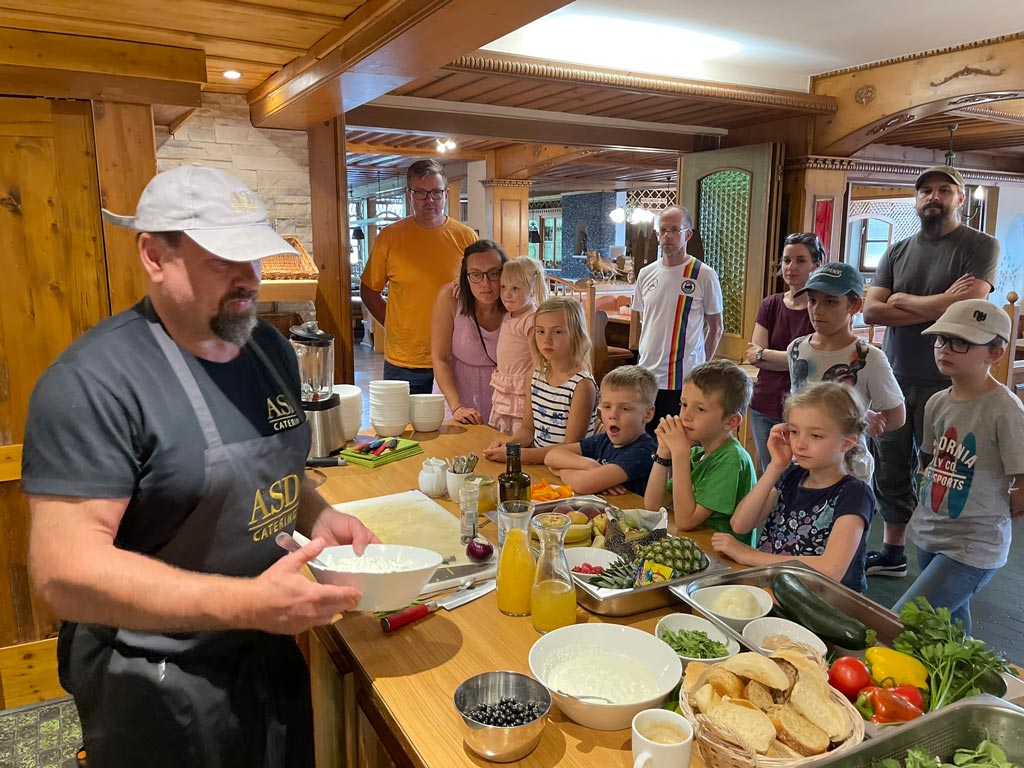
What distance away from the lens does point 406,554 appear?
5.07 ft

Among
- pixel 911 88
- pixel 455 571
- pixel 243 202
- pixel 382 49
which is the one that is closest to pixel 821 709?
pixel 455 571

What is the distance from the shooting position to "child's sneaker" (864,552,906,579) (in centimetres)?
363

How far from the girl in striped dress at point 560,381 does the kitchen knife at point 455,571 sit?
89 centimetres

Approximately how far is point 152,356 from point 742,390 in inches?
61.8

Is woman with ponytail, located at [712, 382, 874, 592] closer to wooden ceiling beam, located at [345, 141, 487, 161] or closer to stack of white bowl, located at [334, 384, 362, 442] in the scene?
stack of white bowl, located at [334, 384, 362, 442]

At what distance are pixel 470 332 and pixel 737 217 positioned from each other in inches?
123

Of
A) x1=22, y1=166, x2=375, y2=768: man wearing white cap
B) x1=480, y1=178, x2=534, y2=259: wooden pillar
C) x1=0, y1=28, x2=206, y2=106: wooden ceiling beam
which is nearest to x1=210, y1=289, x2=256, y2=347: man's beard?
x1=22, y1=166, x2=375, y2=768: man wearing white cap

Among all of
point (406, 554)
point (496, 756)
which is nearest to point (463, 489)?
point (406, 554)

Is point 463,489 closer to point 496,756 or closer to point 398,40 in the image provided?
point 496,756

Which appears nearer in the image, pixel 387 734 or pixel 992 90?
pixel 387 734

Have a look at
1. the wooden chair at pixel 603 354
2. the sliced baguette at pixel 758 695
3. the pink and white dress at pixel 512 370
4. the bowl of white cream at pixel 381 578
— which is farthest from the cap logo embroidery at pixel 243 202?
the wooden chair at pixel 603 354

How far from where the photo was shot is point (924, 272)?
11.3 ft

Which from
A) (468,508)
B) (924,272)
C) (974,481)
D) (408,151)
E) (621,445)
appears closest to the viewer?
(468,508)

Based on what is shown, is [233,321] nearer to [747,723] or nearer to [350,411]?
[747,723]
